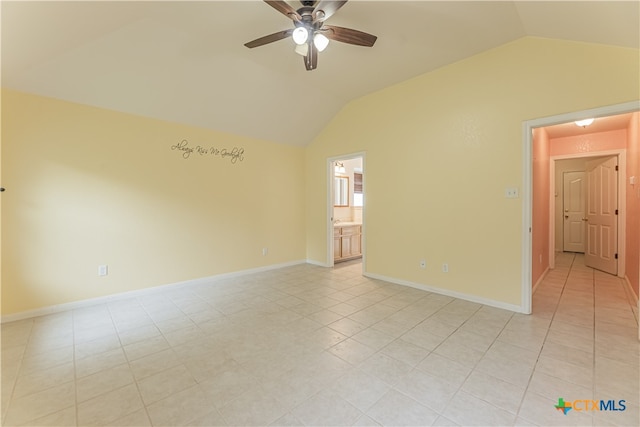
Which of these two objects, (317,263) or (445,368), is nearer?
(445,368)

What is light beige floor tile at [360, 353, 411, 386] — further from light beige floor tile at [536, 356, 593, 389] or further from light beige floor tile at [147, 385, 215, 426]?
light beige floor tile at [147, 385, 215, 426]

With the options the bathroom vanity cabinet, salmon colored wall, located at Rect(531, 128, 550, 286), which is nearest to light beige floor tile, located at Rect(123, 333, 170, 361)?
the bathroom vanity cabinet

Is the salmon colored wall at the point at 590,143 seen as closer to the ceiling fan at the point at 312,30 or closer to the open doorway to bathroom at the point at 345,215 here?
the open doorway to bathroom at the point at 345,215

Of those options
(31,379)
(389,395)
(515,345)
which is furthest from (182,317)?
(515,345)

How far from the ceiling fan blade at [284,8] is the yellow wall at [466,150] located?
2.23 meters

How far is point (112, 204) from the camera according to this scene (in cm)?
328

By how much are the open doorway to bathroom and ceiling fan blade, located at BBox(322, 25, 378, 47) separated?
2.38m

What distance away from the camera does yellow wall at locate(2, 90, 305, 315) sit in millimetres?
2766

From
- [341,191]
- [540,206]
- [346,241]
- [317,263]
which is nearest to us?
[540,206]

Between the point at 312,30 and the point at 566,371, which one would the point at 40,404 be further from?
the point at 566,371

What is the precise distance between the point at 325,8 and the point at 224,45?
4.64 feet

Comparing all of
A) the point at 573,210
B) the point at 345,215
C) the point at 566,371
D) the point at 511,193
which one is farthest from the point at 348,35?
the point at 573,210

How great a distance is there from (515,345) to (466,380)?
2.61 ft

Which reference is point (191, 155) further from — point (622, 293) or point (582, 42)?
point (622, 293)
